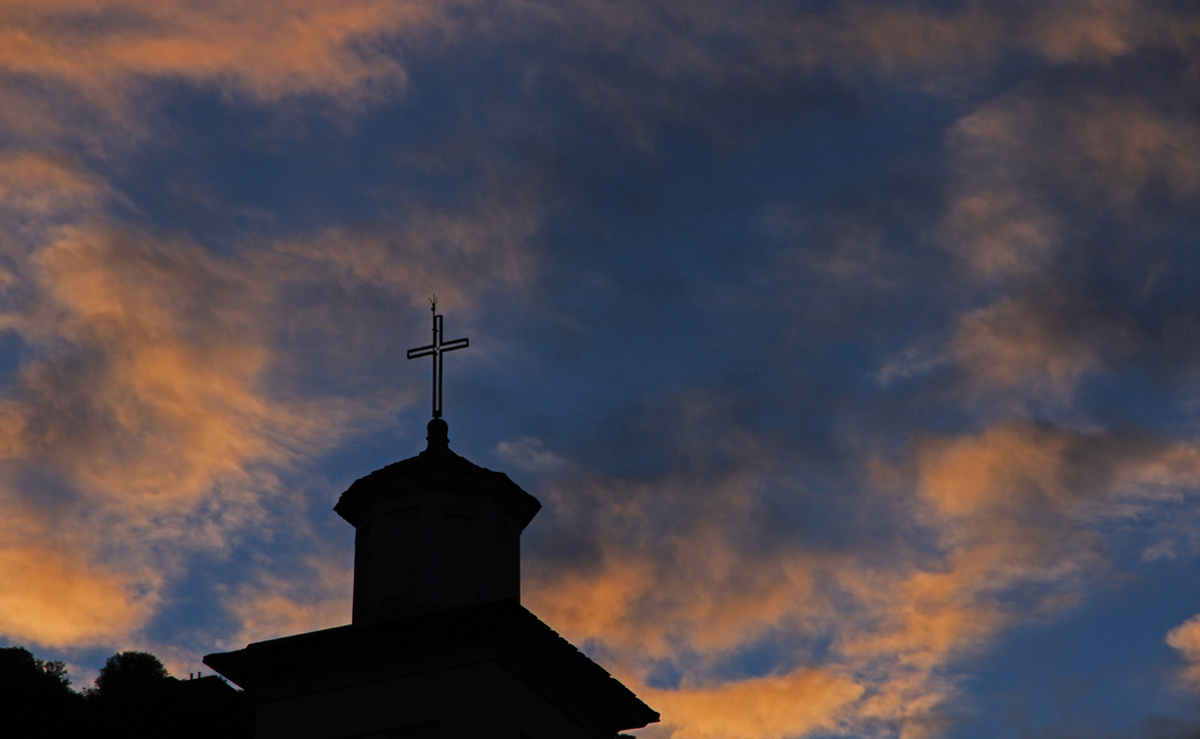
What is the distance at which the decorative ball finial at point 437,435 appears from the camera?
2777cm

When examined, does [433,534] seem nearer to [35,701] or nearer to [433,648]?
[433,648]

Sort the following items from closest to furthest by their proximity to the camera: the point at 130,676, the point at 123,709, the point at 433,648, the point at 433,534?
the point at 433,648, the point at 433,534, the point at 123,709, the point at 130,676

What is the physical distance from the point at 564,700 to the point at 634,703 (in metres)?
1.85

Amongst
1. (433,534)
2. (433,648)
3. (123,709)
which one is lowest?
(433,648)

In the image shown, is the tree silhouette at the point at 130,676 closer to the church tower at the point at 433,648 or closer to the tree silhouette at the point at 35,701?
the tree silhouette at the point at 35,701

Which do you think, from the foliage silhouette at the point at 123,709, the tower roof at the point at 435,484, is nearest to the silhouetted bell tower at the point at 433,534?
the tower roof at the point at 435,484

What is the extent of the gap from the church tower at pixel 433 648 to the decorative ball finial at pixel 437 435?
35cm

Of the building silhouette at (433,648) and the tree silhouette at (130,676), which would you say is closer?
the building silhouette at (433,648)

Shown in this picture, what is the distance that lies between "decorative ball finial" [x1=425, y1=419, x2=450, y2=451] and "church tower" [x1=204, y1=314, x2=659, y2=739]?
353 mm

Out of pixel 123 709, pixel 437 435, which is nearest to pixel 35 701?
pixel 123 709

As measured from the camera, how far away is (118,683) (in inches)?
3546

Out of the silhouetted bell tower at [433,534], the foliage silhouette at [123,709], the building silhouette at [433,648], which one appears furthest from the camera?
the foliage silhouette at [123,709]

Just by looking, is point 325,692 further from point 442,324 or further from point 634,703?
point 442,324

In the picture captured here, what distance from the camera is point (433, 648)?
24562 millimetres
